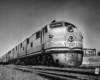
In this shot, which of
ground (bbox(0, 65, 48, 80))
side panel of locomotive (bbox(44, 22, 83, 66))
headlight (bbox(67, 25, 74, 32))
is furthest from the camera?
headlight (bbox(67, 25, 74, 32))

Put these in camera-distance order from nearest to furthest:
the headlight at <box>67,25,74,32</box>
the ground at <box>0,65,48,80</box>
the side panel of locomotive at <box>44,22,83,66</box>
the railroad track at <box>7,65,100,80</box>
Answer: the railroad track at <box>7,65,100,80</box> < the ground at <box>0,65,48,80</box> < the side panel of locomotive at <box>44,22,83,66</box> < the headlight at <box>67,25,74,32</box>

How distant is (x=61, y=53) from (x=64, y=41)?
78 centimetres

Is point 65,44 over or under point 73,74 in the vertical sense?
over

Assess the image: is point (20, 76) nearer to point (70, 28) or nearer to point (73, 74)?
point (73, 74)

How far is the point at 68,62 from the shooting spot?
8461 millimetres

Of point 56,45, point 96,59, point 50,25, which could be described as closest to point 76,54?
point 56,45

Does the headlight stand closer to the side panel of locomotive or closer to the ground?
the side panel of locomotive

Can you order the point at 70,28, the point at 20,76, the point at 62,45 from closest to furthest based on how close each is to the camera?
the point at 20,76
the point at 62,45
the point at 70,28

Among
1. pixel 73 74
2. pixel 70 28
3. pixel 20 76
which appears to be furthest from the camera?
pixel 70 28

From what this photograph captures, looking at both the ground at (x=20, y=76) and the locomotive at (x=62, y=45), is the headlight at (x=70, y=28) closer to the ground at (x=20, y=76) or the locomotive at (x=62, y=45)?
the locomotive at (x=62, y=45)

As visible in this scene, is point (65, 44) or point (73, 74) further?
point (65, 44)

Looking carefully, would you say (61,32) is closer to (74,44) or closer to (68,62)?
(74,44)

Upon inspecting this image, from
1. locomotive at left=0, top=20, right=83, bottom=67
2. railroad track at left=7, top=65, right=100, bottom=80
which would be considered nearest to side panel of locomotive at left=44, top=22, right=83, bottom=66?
locomotive at left=0, top=20, right=83, bottom=67

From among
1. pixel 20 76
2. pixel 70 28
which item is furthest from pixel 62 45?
pixel 20 76
